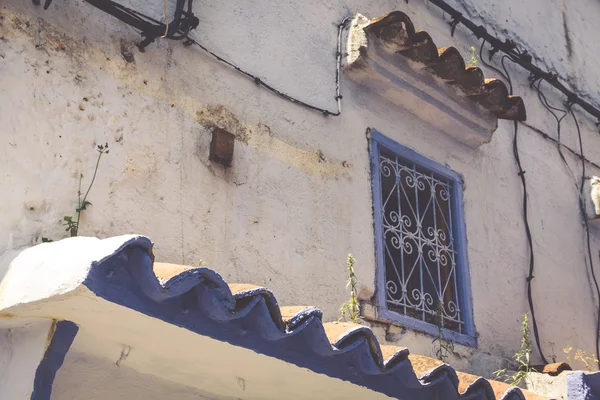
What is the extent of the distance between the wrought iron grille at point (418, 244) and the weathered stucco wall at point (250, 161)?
0.18m

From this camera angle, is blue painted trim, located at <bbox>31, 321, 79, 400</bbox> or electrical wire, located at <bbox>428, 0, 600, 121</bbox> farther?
electrical wire, located at <bbox>428, 0, 600, 121</bbox>

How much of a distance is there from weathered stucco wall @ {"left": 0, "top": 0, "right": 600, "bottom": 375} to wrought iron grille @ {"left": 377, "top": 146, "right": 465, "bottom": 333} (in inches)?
7.0

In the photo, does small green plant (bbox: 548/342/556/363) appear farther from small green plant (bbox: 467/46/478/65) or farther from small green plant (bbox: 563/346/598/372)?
small green plant (bbox: 467/46/478/65)

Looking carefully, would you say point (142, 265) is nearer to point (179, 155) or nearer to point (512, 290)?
point (179, 155)

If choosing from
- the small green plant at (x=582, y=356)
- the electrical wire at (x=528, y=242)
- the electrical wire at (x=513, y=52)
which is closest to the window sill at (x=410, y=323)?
the electrical wire at (x=528, y=242)

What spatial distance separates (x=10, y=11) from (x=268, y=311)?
1.83 metres

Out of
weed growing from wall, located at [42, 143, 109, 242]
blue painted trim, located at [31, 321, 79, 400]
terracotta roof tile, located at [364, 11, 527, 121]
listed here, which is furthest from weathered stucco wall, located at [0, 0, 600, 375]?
blue painted trim, located at [31, 321, 79, 400]

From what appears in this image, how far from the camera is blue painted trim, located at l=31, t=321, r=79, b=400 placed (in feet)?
10.2

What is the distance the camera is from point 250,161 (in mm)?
4727

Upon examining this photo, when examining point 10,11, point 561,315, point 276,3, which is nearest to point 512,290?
point 561,315

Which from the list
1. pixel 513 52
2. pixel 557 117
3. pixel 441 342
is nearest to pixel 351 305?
pixel 441 342

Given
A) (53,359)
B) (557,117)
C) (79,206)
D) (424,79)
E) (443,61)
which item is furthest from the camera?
(557,117)

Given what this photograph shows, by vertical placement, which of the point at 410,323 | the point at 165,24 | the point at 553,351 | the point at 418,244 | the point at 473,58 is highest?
the point at 473,58

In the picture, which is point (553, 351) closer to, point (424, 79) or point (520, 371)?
point (520, 371)
